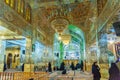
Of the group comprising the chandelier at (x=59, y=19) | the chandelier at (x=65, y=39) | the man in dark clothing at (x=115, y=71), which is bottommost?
the man in dark clothing at (x=115, y=71)

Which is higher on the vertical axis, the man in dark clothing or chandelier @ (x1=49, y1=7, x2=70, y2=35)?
chandelier @ (x1=49, y1=7, x2=70, y2=35)

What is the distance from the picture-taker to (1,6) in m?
7.22

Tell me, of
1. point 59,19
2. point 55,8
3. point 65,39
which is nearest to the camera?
point 55,8

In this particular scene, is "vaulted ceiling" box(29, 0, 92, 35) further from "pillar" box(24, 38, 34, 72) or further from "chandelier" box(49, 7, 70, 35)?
"pillar" box(24, 38, 34, 72)

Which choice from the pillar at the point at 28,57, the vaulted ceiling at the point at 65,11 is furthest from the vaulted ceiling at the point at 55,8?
the pillar at the point at 28,57

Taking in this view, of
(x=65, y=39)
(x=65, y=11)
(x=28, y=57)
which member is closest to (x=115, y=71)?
(x=28, y=57)

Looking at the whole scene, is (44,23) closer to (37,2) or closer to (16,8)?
(37,2)

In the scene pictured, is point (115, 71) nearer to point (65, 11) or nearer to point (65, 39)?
point (65, 11)

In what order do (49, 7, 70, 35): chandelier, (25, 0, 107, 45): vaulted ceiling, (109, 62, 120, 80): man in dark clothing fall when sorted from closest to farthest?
(109, 62, 120, 80): man in dark clothing < (25, 0, 107, 45): vaulted ceiling < (49, 7, 70, 35): chandelier

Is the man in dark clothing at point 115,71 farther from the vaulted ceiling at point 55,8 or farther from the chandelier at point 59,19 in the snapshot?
the chandelier at point 59,19

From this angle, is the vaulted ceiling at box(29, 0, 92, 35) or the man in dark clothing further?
the vaulted ceiling at box(29, 0, 92, 35)

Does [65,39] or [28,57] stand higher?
[65,39]

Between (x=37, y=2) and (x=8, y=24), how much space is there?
372 cm

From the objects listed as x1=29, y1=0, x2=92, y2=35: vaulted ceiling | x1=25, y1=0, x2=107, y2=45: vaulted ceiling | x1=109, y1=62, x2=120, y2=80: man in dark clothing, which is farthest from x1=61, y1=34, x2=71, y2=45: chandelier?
Answer: x1=109, y1=62, x2=120, y2=80: man in dark clothing
